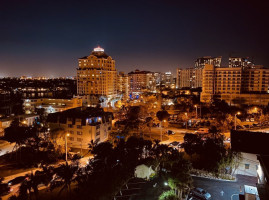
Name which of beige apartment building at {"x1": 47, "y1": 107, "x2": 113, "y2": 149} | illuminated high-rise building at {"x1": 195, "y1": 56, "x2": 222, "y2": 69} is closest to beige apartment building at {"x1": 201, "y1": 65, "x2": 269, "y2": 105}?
beige apartment building at {"x1": 47, "y1": 107, "x2": 113, "y2": 149}

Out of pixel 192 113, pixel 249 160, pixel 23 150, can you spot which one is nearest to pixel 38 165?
pixel 23 150

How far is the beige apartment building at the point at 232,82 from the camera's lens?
74.4m

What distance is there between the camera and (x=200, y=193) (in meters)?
18.6

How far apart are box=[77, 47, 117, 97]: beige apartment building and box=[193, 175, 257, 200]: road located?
68271 millimetres

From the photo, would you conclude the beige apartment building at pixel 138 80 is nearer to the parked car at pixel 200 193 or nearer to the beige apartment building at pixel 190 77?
the beige apartment building at pixel 190 77

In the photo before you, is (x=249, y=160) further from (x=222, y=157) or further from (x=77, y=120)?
(x=77, y=120)

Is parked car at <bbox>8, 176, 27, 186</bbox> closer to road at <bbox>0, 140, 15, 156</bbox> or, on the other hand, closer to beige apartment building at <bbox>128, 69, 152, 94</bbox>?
road at <bbox>0, 140, 15, 156</bbox>

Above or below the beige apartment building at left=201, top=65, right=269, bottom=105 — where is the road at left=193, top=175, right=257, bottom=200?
below

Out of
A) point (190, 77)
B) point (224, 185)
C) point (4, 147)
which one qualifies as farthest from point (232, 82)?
point (4, 147)

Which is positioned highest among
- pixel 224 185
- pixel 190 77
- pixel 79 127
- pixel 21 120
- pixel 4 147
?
pixel 190 77

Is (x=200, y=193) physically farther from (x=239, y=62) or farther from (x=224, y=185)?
(x=239, y=62)

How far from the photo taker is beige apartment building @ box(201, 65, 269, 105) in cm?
7444

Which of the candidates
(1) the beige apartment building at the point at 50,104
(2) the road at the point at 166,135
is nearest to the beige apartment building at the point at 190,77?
(1) the beige apartment building at the point at 50,104

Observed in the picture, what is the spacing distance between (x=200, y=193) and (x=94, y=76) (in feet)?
240
